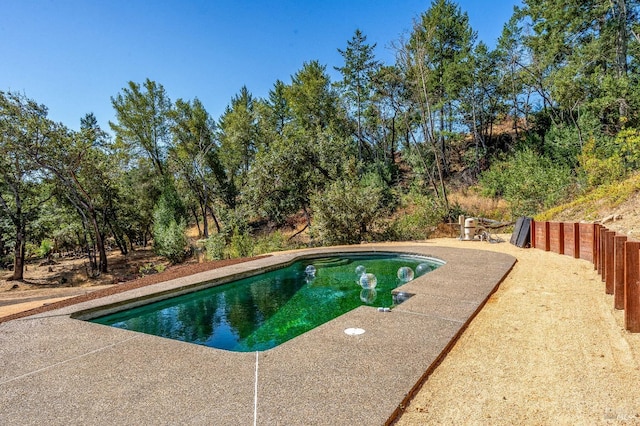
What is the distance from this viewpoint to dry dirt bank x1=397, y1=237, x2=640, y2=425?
2037 mm

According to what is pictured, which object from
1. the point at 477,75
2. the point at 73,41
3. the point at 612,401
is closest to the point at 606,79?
the point at 477,75

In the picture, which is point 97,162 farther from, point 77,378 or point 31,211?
point 77,378

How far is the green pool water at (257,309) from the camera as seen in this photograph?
4.62 meters

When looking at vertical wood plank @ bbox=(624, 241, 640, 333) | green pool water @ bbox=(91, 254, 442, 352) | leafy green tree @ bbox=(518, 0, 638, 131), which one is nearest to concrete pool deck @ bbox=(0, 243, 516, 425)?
green pool water @ bbox=(91, 254, 442, 352)

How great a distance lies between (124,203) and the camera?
20.1 m

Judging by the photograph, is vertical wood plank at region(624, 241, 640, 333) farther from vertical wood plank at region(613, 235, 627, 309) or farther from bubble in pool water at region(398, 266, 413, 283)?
bubble in pool water at region(398, 266, 413, 283)

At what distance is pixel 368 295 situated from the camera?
592 cm

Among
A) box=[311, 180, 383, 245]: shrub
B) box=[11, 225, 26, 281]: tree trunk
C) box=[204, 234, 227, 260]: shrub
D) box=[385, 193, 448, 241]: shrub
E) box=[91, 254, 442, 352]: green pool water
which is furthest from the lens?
box=[11, 225, 26, 281]: tree trunk

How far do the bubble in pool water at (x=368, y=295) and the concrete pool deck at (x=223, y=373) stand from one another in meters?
1.54

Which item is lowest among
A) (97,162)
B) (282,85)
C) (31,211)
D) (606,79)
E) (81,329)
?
(81,329)

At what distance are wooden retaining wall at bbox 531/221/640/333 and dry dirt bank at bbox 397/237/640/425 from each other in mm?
195

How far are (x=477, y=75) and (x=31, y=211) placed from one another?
77.8ft

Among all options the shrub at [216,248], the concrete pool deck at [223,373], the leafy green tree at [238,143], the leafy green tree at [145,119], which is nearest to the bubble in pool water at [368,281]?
the concrete pool deck at [223,373]

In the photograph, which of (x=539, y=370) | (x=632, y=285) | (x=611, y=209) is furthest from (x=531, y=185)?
(x=539, y=370)
